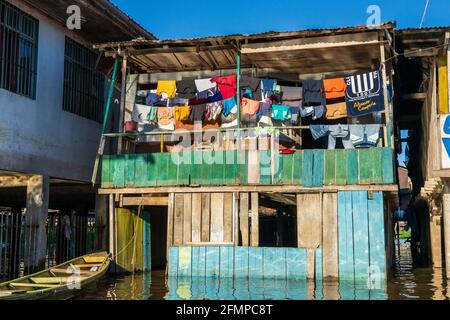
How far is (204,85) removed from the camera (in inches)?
730

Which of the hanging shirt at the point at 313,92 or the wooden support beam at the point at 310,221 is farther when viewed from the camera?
the hanging shirt at the point at 313,92

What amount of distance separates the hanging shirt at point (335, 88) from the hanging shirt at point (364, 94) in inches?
13.0

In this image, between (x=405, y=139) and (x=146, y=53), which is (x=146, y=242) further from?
(x=405, y=139)

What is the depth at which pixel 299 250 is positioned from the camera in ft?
50.2

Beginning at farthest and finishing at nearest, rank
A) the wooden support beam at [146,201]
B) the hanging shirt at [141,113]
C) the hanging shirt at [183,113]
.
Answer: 1. the hanging shirt at [141,113]
2. the hanging shirt at [183,113]
3. the wooden support beam at [146,201]

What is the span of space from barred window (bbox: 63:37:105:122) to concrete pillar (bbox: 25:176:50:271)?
2.99 m

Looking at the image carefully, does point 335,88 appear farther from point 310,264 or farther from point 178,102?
point 310,264

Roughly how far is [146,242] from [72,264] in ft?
10.2

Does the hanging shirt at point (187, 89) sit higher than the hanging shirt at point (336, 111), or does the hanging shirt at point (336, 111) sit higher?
the hanging shirt at point (187, 89)

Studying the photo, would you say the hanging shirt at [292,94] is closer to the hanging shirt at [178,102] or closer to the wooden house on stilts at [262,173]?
the wooden house on stilts at [262,173]

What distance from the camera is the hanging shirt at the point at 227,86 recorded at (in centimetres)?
1827

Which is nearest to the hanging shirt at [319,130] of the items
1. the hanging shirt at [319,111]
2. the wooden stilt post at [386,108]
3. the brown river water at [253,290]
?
the hanging shirt at [319,111]

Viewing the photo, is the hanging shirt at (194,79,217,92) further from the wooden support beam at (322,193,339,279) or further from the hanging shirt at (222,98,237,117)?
the wooden support beam at (322,193,339,279)
